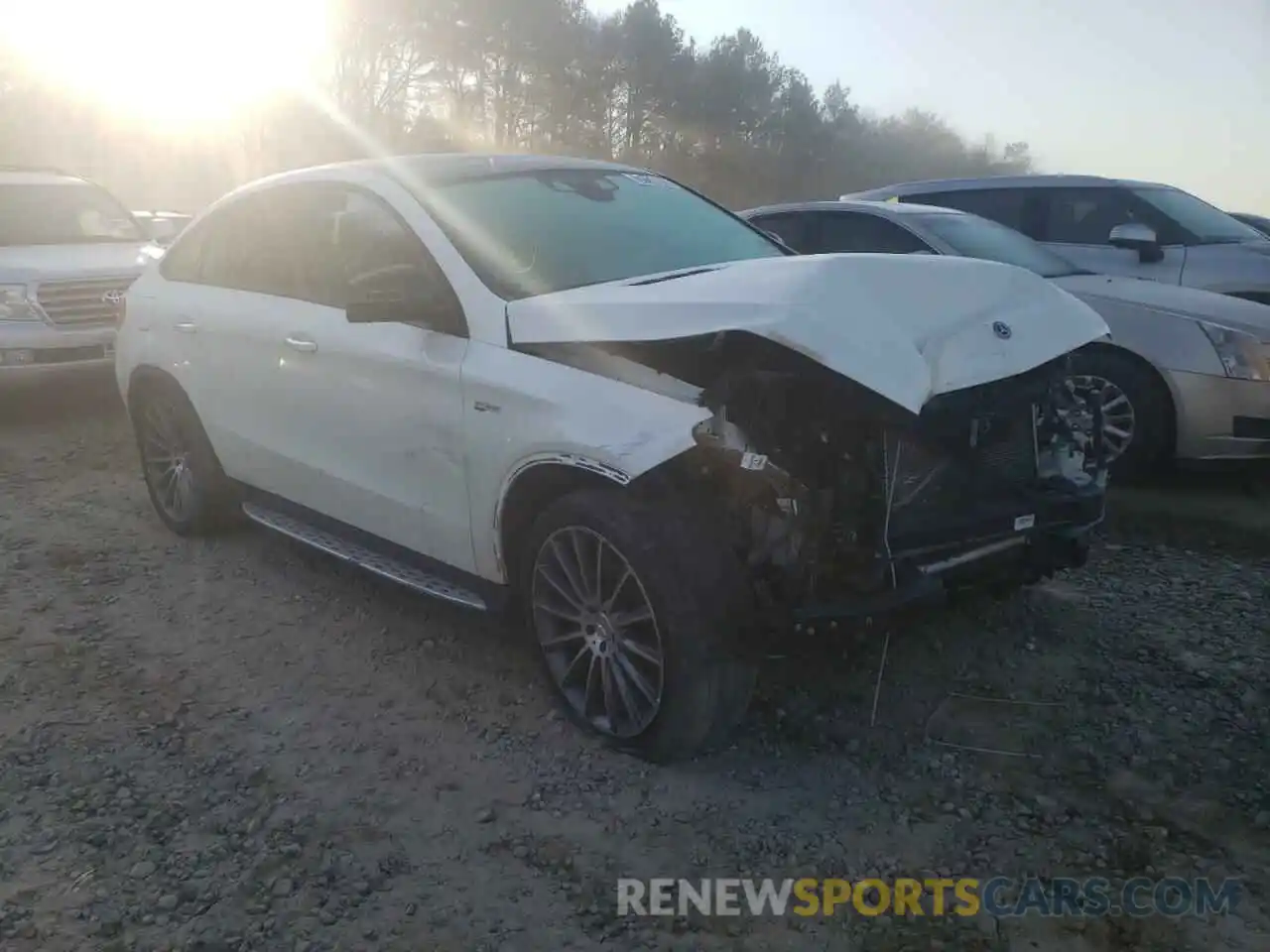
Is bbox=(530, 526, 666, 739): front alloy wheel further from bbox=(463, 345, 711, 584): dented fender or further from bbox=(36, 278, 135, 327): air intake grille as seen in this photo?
bbox=(36, 278, 135, 327): air intake grille

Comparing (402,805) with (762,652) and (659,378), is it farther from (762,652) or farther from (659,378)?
(659,378)

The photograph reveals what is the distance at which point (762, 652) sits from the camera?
3207 millimetres

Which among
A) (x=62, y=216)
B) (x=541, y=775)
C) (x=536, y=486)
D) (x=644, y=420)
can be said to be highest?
(x=62, y=216)

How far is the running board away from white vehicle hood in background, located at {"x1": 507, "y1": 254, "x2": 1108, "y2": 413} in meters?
0.94

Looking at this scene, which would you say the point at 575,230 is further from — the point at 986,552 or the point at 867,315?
the point at 986,552

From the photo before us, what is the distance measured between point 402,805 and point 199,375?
8.78 ft

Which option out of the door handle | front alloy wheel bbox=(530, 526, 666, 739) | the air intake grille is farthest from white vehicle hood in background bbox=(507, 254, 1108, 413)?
the air intake grille

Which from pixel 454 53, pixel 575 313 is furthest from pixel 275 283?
pixel 454 53

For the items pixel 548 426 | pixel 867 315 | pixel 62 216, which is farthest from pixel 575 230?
pixel 62 216

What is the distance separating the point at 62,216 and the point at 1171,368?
28.4 feet

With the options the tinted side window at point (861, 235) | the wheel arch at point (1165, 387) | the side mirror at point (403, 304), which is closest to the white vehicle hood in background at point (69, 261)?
the tinted side window at point (861, 235)

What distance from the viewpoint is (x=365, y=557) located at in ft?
14.0

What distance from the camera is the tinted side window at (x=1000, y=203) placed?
8258 mm

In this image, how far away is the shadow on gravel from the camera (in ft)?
27.6
